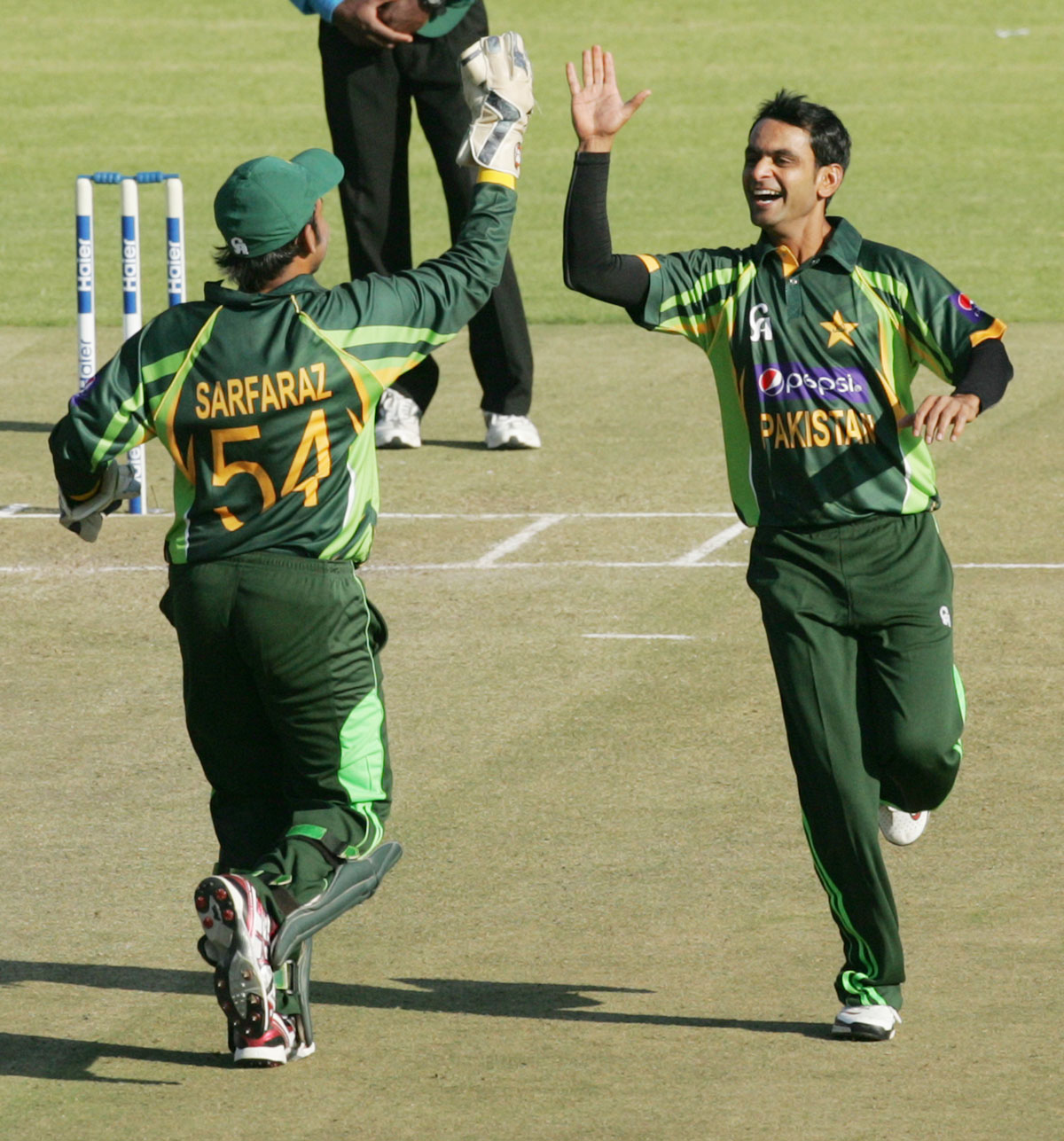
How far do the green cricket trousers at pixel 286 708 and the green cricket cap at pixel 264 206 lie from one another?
0.74m

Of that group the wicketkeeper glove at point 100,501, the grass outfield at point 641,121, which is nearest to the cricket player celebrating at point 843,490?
the wicketkeeper glove at point 100,501

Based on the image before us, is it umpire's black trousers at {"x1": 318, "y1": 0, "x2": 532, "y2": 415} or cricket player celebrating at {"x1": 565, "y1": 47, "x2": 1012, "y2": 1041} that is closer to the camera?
cricket player celebrating at {"x1": 565, "y1": 47, "x2": 1012, "y2": 1041}

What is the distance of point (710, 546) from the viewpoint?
10.7 meters

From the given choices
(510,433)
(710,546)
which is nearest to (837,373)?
(710,546)

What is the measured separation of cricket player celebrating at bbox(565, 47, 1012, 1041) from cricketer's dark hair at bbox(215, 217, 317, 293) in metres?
0.81

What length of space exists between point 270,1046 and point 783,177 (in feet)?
8.16

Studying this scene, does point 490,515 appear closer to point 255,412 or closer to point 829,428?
point 829,428

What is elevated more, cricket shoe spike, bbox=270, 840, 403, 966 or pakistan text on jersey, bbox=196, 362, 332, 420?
pakistan text on jersey, bbox=196, 362, 332, 420

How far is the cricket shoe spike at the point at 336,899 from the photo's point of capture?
→ 5355 millimetres

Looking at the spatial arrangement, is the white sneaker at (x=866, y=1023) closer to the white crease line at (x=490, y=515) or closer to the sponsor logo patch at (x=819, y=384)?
the sponsor logo patch at (x=819, y=384)

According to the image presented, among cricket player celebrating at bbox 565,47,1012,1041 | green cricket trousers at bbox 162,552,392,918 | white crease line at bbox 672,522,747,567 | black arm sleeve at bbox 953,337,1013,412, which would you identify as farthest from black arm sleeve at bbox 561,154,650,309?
white crease line at bbox 672,522,747,567

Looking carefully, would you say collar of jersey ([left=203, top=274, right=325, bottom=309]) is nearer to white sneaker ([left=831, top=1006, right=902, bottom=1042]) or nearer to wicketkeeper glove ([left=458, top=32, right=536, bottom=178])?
wicketkeeper glove ([left=458, top=32, right=536, bottom=178])

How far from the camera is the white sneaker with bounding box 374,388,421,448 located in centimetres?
1272

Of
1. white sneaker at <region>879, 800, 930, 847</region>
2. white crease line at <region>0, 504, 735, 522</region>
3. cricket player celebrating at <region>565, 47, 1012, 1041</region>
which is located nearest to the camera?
cricket player celebrating at <region>565, 47, 1012, 1041</region>
